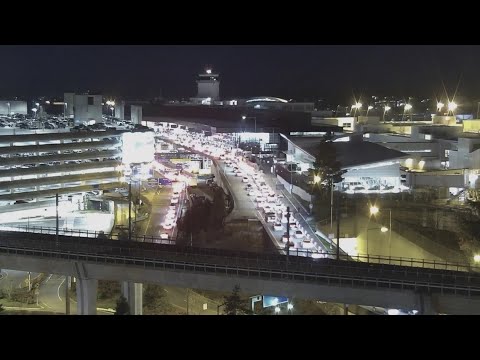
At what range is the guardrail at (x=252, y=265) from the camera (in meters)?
4.72

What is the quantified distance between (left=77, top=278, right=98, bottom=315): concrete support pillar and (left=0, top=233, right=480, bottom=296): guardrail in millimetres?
210

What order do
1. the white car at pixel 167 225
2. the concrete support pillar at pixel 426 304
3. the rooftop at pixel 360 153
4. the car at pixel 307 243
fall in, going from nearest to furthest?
the concrete support pillar at pixel 426 304, the car at pixel 307 243, the white car at pixel 167 225, the rooftop at pixel 360 153

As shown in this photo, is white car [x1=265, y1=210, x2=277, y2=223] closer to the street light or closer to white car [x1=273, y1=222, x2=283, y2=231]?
white car [x1=273, y1=222, x2=283, y2=231]

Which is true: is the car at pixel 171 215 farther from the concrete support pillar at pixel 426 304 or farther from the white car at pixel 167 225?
the concrete support pillar at pixel 426 304

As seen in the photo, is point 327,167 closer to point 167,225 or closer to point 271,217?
point 271,217

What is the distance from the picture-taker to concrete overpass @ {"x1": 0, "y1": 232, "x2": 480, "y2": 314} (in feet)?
15.1

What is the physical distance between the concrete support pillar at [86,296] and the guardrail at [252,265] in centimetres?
21

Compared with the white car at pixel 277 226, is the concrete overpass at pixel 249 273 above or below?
above

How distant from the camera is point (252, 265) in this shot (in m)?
5.27

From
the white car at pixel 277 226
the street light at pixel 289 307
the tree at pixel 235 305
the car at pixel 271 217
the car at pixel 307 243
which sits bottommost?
the street light at pixel 289 307

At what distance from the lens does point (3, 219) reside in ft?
38.2

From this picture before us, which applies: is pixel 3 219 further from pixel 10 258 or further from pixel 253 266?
pixel 253 266

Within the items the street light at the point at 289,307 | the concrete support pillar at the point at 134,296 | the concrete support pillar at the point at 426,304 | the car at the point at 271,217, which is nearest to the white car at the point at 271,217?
the car at the point at 271,217

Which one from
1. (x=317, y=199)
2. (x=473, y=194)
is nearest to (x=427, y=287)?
(x=317, y=199)
